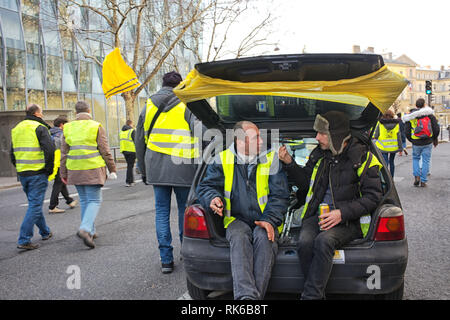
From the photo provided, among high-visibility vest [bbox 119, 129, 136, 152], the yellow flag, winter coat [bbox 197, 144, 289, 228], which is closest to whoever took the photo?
winter coat [bbox 197, 144, 289, 228]

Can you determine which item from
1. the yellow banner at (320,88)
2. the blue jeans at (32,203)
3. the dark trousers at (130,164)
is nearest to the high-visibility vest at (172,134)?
the yellow banner at (320,88)

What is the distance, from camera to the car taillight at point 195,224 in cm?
320

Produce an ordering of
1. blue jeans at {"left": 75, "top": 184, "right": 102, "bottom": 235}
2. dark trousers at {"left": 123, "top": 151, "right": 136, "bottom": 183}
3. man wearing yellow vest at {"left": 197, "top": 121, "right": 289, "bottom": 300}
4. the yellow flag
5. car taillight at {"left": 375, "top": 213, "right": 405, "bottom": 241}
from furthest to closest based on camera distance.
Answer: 1. dark trousers at {"left": 123, "top": 151, "right": 136, "bottom": 183}
2. the yellow flag
3. blue jeans at {"left": 75, "top": 184, "right": 102, "bottom": 235}
4. man wearing yellow vest at {"left": 197, "top": 121, "right": 289, "bottom": 300}
5. car taillight at {"left": 375, "top": 213, "right": 405, "bottom": 241}

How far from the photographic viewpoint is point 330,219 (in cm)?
318

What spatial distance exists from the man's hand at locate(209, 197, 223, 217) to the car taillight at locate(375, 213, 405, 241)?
1135mm

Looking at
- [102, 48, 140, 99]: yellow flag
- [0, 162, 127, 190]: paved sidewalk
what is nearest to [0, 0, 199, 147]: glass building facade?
[0, 162, 127, 190]: paved sidewalk

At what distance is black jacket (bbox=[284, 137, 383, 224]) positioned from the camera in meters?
3.17

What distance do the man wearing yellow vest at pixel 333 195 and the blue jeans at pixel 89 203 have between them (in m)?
2.81

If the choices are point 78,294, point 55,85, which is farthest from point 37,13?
point 78,294

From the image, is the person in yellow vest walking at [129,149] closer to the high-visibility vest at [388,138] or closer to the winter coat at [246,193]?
the high-visibility vest at [388,138]

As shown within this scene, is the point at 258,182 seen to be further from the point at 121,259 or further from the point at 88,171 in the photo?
the point at 88,171

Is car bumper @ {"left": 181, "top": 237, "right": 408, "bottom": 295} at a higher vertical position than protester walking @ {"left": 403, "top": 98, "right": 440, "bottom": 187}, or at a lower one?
lower

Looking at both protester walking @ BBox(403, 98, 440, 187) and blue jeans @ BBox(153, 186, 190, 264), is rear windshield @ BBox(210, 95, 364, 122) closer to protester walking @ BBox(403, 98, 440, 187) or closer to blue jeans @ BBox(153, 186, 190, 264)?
blue jeans @ BBox(153, 186, 190, 264)
